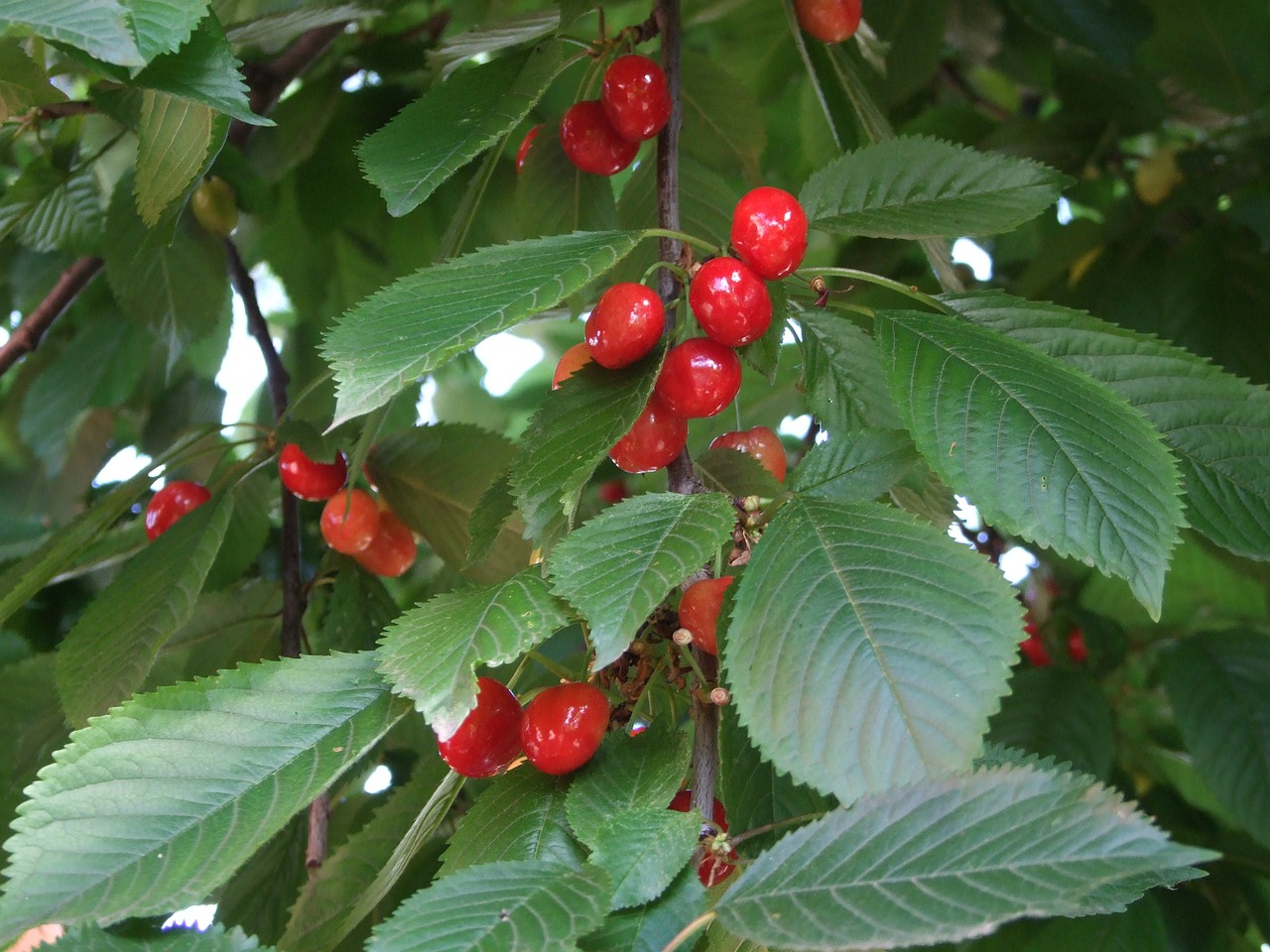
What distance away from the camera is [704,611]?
2.14ft

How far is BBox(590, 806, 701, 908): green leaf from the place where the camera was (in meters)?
0.54

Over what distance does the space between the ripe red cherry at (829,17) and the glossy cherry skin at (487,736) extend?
0.69 metres

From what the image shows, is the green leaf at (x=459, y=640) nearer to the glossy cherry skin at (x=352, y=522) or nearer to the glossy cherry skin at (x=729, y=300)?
the glossy cherry skin at (x=729, y=300)

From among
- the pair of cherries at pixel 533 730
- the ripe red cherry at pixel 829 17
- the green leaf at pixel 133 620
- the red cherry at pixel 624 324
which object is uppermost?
the ripe red cherry at pixel 829 17

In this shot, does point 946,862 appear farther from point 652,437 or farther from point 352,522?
point 352,522

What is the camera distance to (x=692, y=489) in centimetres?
74

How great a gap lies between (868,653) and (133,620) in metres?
0.63

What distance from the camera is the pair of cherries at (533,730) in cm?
63

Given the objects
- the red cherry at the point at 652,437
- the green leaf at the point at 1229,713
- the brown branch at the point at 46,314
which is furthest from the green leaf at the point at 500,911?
the green leaf at the point at 1229,713

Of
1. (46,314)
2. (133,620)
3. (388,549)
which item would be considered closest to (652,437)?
(133,620)

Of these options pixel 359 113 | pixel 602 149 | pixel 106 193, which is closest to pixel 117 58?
pixel 602 149

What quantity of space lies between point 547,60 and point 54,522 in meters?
1.32

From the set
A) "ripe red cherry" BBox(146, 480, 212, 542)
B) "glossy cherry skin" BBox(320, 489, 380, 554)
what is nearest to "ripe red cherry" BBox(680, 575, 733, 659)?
"glossy cherry skin" BBox(320, 489, 380, 554)

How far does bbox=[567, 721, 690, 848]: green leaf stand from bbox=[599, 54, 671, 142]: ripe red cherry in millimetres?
504
